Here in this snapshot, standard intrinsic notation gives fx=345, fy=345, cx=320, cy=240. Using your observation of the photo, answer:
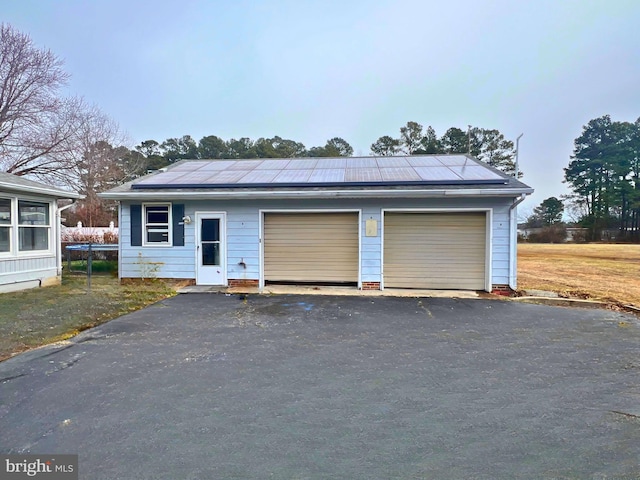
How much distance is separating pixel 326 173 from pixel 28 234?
817 centimetres

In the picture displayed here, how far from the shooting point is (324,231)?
9.43 metres

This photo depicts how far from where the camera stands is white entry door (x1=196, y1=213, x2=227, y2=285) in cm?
932

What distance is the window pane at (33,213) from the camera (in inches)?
348

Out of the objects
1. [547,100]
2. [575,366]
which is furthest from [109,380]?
[547,100]

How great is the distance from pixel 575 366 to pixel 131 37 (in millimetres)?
18364

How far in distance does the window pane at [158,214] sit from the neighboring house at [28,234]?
7.92 ft

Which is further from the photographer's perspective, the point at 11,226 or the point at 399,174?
the point at 399,174

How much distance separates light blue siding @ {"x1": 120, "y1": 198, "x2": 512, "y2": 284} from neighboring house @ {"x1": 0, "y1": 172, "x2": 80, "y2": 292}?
199cm

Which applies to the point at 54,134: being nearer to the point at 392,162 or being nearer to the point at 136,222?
the point at 136,222

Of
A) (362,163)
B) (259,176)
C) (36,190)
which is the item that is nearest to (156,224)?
(36,190)

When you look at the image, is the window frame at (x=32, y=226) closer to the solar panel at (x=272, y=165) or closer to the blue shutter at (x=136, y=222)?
the blue shutter at (x=136, y=222)

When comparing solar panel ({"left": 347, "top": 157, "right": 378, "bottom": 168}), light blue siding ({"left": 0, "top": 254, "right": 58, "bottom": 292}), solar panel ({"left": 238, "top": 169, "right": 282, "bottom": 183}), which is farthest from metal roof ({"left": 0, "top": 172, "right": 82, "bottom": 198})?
solar panel ({"left": 347, "top": 157, "right": 378, "bottom": 168})

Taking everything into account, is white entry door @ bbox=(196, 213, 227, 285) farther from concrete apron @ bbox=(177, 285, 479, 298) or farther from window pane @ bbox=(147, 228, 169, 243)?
window pane @ bbox=(147, 228, 169, 243)

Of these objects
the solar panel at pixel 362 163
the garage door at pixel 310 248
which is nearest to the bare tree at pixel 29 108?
the garage door at pixel 310 248
